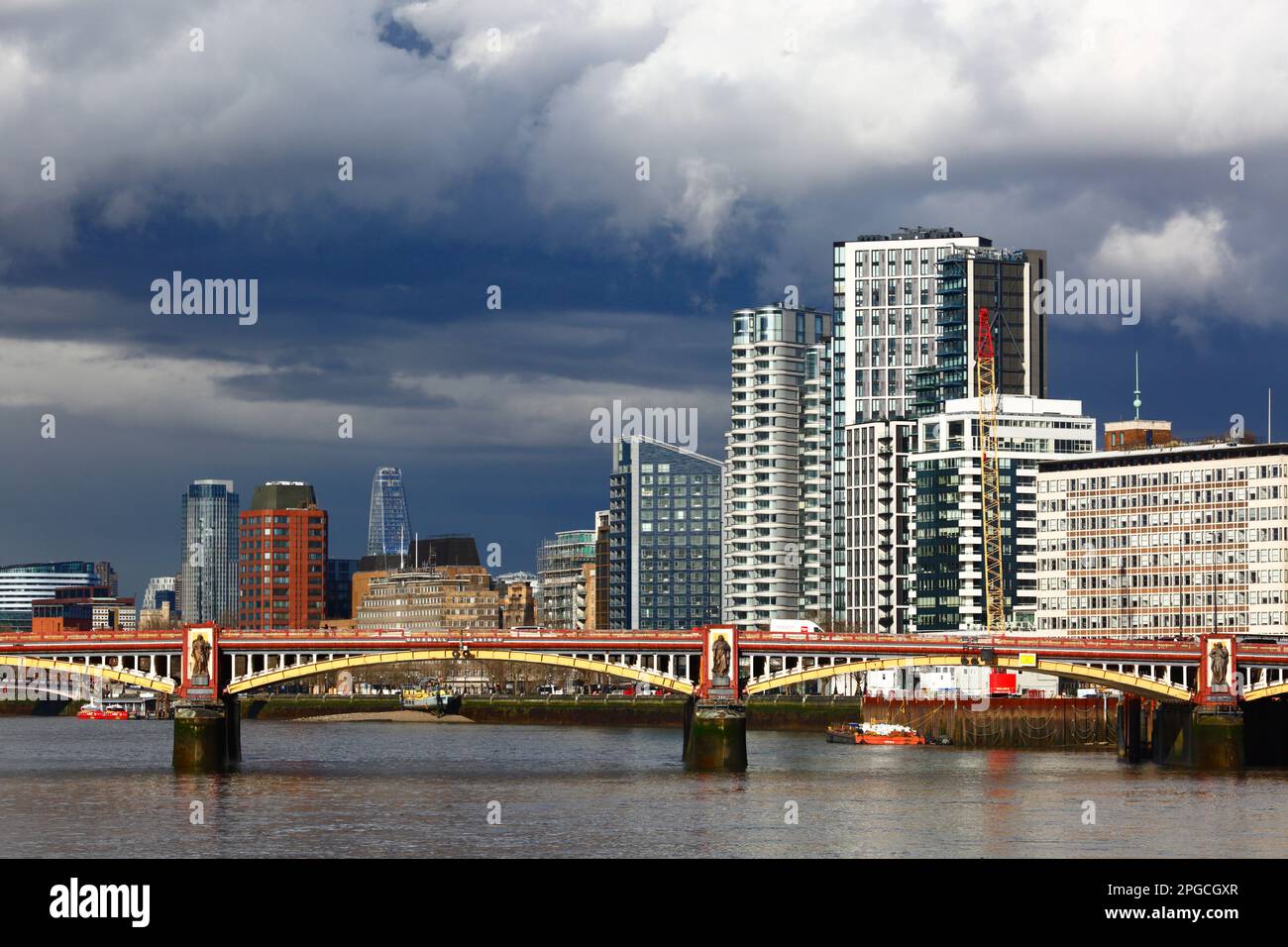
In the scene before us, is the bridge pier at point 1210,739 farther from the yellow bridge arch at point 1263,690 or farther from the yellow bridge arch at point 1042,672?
the yellow bridge arch at point 1263,690

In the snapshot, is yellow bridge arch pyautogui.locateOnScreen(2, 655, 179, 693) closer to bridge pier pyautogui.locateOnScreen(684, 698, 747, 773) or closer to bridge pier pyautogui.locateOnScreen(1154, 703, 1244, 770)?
bridge pier pyautogui.locateOnScreen(684, 698, 747, 773)

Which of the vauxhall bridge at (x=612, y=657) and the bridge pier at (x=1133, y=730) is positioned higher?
the vauxhall bridge at (x=612, y=657)

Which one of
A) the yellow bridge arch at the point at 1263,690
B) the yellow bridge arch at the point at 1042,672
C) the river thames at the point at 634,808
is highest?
the yellow bridge arch at the point at 1042,672

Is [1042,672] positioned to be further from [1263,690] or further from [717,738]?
[717,738]

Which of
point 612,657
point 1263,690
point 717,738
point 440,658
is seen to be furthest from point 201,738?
point 1263,690

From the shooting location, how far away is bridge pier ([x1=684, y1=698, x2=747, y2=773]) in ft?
466

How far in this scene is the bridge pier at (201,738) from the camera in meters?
142

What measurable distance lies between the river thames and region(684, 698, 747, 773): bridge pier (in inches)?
86.0

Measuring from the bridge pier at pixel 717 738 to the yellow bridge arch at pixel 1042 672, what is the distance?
419 cm

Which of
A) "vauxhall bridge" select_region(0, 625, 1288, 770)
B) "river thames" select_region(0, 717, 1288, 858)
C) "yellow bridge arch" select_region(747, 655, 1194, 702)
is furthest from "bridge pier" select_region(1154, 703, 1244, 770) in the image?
"river thames" select_region(0, 717, 1288, 858)

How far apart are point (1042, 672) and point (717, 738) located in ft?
87.7

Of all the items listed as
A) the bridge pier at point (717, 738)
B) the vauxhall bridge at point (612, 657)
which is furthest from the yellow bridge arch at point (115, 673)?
the bridge pier at point (717, 738)
